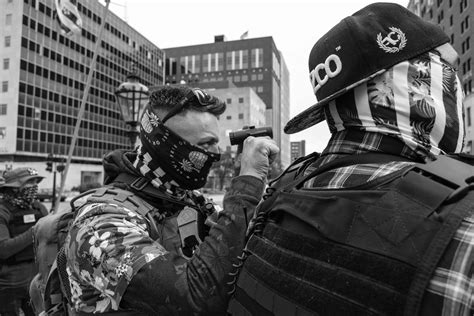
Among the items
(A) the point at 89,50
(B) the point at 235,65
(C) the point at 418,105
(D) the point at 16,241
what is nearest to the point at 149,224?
(C) the point at 418,105

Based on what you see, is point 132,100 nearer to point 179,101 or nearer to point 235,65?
point 179,101

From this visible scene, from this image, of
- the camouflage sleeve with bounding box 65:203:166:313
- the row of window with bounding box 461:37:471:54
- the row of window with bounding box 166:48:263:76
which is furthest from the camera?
the row of window with bounding box 166:48:263:76

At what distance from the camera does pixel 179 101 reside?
230 cm

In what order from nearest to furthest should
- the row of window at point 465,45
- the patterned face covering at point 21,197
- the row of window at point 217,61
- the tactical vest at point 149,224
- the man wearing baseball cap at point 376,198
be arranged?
the man wearing baseball cap at point 376,198 < the tactical vest at point 149,224 < the patterned face covering at point 21,197 < the row of window at point 465,45 < the row of window at point 217,61

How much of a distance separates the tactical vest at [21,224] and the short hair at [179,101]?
11.6 ft

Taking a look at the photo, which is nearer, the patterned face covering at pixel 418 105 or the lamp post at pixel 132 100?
the patterned face covering at pixel 418 105

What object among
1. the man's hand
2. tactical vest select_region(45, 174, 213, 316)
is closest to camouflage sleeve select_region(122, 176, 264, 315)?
the man's hand

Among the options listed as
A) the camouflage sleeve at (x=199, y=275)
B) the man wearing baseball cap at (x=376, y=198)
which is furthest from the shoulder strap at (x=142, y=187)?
the man wearing baseball cap at (x=376, y=198)

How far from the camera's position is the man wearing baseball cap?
33.0 inches

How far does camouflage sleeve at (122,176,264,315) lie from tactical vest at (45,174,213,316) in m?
0.49

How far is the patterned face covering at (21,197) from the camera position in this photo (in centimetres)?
505

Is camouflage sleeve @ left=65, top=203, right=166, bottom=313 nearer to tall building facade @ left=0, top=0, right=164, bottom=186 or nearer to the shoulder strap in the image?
the shoulder strap

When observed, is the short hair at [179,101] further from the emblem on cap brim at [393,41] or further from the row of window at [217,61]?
the row of window at [217,61]

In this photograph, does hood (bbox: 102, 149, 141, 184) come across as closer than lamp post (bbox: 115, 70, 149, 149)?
Yes
